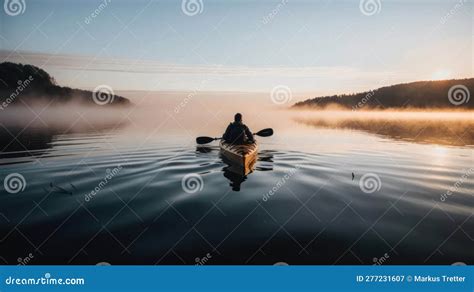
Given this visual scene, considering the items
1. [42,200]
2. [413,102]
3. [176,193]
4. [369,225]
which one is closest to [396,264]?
[369,225]

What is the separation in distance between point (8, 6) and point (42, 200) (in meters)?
4.27

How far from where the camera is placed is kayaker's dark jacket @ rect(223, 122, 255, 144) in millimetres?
13234
